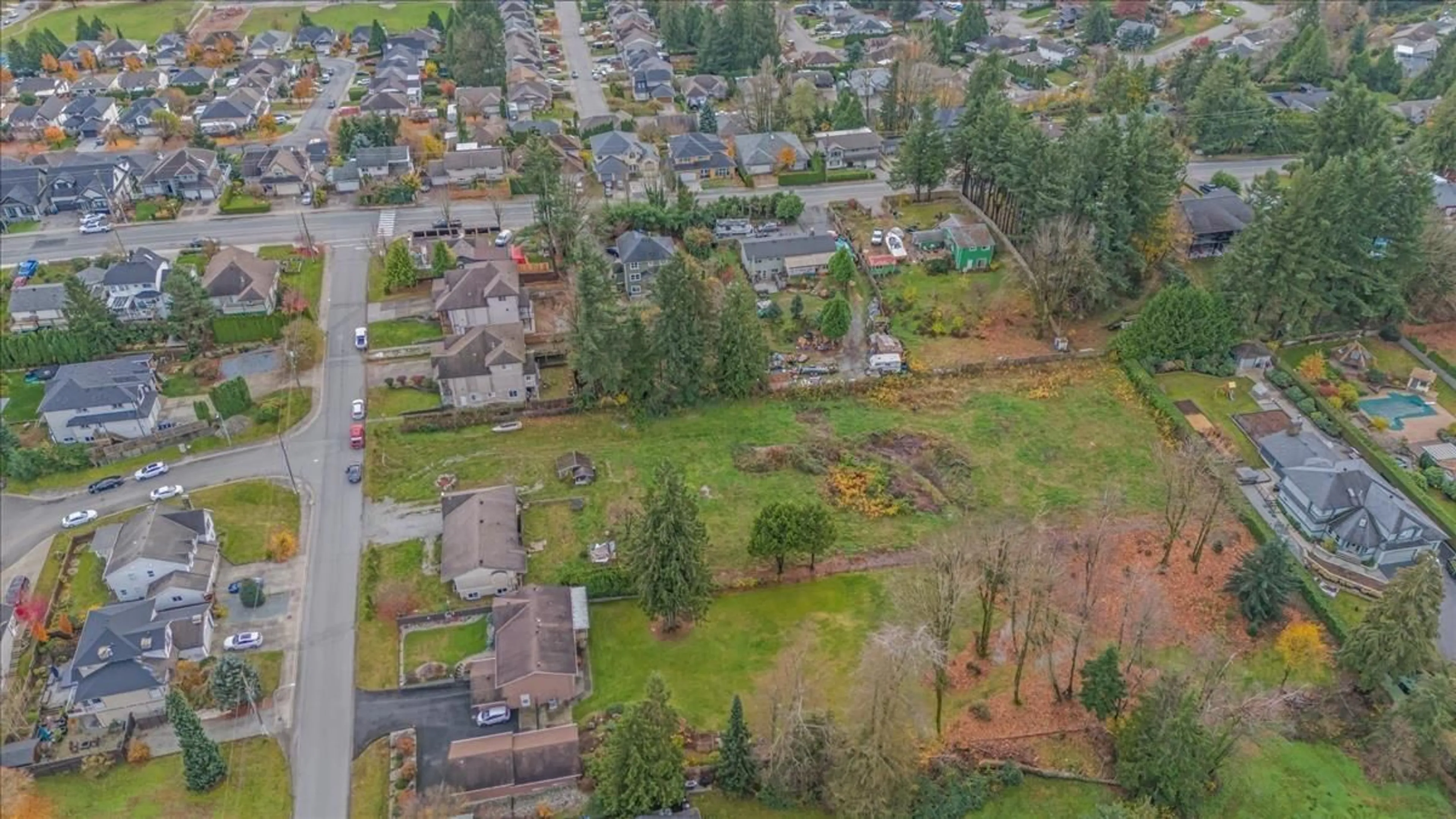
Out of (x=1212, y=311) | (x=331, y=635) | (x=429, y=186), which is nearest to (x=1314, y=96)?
(x=1212, y=311)

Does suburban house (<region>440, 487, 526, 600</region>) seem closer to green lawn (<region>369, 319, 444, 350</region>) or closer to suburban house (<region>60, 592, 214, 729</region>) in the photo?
suburban house (<region>60, 592, 214, 729</region>)

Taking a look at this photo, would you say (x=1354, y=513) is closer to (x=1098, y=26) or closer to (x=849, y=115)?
(x=849, y=115)

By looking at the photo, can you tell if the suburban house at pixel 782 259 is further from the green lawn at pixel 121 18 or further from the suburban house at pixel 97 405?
the green lawn at pixel 121 18

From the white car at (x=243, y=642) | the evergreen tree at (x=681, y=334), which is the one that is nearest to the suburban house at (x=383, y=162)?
the evergreen tree at (x=681, y=334)

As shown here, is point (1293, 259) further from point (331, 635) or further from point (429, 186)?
point (429, 186)

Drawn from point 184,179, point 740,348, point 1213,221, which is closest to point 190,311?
point 184,179

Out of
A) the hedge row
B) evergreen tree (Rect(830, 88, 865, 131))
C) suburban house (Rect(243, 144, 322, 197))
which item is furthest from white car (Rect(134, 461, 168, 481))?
evergreen tree (Rect(830, 88, 865, 131))
